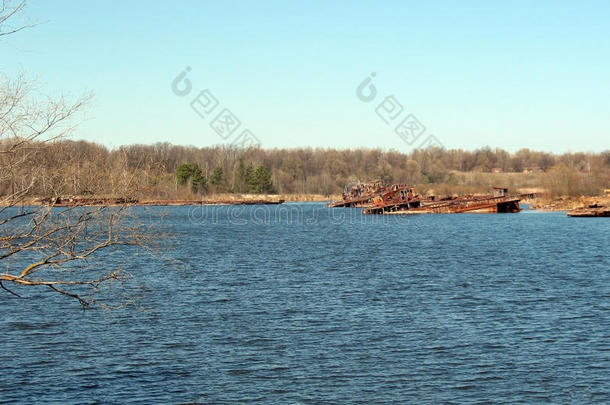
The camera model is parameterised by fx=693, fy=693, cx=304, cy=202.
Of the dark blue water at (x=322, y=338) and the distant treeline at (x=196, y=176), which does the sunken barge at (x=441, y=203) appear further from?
the dark blue water at (x=322, y=338)

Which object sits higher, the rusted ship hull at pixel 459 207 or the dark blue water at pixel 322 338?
the rusted ship hull at pixel 459 207

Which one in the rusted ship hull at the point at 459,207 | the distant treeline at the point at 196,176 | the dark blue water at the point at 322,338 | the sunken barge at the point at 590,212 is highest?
the distant treeline at the point at 196,176

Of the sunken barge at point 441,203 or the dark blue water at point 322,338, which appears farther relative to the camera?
the sunken barge at point 441,203

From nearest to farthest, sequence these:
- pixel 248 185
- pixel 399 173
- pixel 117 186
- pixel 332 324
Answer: pixel 117 186 → pixel 332 324 → pixel 248 185 → pixel 399 173

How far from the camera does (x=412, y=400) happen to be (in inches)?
528

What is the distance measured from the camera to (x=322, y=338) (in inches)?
719

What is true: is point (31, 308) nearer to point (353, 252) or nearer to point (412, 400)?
point (412, 400)

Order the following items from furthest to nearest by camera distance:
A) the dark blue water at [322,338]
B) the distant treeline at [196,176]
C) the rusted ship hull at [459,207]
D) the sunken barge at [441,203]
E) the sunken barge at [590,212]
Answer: the sunken barge at [441,203]
the rusted ship hull at [459,207]
the sunken barge at [590,212]
the dark blue water at [322,338]
the distant treeline at [196,176]

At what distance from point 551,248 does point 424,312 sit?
26.3m

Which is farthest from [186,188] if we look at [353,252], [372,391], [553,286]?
[372,391]

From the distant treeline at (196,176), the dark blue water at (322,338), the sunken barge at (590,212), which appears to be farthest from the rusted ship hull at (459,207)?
the dark blue water at (322,338)

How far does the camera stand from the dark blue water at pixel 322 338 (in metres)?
14.1

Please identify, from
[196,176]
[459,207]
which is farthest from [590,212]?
[196,176]

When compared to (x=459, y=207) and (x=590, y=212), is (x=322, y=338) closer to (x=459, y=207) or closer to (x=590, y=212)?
(x=590, y=212)
